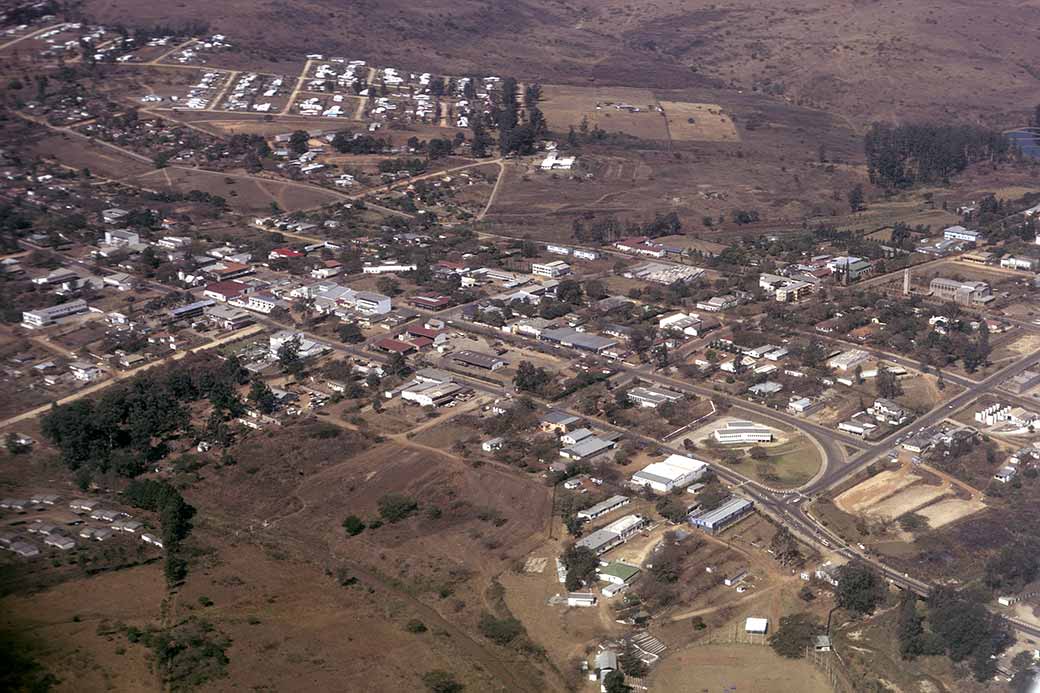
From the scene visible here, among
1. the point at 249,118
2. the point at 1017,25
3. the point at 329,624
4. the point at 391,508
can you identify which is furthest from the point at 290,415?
the point at 1017,25

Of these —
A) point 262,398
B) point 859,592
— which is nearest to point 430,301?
point 262,398

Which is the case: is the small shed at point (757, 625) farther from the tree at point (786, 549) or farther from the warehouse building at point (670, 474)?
the warehouse building at point (670, 474)

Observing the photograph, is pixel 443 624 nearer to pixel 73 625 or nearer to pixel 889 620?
pixel 73 625

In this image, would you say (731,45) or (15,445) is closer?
(15,445)

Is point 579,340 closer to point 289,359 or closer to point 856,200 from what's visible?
point 289,359

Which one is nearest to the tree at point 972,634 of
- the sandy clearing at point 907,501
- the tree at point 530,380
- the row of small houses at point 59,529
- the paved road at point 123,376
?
the sandy clearing at point 907,501
